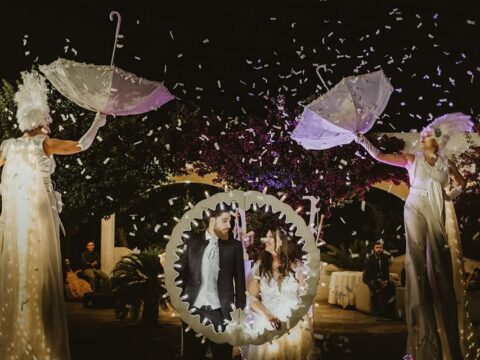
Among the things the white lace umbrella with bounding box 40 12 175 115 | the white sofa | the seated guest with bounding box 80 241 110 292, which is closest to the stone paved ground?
the seated guest with bounding box 80 241 110 292

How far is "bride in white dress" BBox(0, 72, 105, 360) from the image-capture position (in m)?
6.17

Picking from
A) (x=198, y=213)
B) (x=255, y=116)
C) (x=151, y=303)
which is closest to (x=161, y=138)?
(x=255, y=116)

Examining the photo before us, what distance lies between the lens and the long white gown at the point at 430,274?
6.86 meters

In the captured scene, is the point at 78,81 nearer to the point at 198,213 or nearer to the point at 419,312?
the point at 198,213

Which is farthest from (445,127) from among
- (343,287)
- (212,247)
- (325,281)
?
(325,281)

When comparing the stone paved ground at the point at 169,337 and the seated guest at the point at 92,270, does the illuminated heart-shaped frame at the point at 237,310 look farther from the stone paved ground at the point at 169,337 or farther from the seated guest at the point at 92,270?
the seated guest at the point at 92,270

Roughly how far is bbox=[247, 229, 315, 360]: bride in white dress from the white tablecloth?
829cm

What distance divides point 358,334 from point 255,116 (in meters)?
3.73

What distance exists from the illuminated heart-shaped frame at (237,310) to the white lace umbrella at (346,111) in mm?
971

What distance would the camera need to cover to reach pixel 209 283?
6582 mm

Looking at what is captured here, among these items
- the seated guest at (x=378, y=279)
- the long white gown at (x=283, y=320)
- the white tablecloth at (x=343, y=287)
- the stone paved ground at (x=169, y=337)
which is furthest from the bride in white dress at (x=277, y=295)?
the white tablecloth at (x=343, y=287)

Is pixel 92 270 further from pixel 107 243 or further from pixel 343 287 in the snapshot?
pixel 343 287

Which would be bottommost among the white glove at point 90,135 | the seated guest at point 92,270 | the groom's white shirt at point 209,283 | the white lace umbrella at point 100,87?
the seated guest at point 92,270

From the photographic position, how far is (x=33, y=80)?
256 inches
